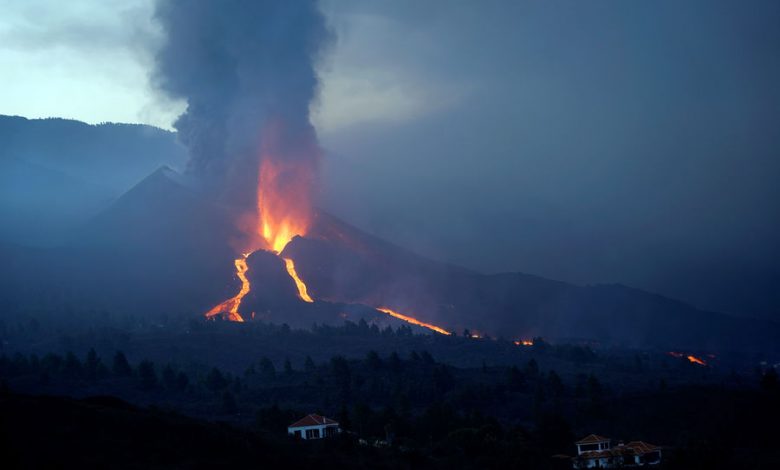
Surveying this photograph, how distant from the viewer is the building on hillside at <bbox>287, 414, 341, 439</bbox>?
229ft

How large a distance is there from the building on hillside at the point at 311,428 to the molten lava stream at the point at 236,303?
279 ft

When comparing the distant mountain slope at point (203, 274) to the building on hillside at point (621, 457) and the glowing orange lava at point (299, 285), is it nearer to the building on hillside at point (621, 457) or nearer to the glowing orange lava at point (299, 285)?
the glowing orange lava at point (299, 285)

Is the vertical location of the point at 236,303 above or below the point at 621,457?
above

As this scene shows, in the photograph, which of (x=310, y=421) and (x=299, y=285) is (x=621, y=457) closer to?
(x=310, y=421)

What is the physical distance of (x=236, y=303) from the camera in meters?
161

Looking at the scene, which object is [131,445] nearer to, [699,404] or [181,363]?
[699,404]

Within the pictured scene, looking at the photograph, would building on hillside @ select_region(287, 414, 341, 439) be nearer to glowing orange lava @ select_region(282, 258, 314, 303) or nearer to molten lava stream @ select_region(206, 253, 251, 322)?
molten lava stream @ select_region(206, 253, 251, 322)

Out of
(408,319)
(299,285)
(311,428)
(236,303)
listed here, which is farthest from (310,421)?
(408,319)

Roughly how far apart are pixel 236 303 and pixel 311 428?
305 ft

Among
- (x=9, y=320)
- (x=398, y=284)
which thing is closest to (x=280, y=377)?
(x=9, y=320)

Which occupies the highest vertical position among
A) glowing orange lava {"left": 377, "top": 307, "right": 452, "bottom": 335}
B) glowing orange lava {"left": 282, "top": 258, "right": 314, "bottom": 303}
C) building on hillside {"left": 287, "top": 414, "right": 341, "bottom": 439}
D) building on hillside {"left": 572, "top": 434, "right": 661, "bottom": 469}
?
glowing orange lava {"left": 282, "top": 258, "right": 314, "bottom": 303}

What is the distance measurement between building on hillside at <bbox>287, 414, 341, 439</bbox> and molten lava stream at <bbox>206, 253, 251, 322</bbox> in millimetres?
85077

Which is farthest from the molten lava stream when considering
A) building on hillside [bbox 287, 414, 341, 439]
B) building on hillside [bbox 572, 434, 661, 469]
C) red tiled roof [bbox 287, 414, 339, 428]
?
building on hillside [bbox 572, 434, 661, 469]

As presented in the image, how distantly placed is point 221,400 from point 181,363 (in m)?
33.1
